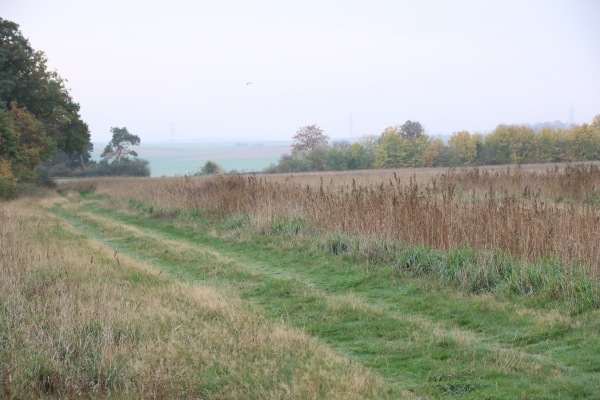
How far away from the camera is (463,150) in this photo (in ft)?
168

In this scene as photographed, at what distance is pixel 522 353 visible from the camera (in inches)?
227

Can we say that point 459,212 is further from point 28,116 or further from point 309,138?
point 309,138

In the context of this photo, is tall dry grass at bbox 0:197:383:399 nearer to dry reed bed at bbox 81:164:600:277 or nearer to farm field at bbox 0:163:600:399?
farm field at bbox 0:163:600:399

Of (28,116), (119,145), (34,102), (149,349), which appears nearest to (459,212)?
(149,349)

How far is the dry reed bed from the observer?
342 inches

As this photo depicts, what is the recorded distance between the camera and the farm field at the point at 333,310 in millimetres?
5172

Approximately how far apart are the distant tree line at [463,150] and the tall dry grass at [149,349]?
42.5 meters

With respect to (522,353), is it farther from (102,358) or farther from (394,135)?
(394,135)

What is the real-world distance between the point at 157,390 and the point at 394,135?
55.7 meters

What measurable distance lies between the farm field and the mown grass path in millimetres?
24

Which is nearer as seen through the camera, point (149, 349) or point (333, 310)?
point (149, 349)

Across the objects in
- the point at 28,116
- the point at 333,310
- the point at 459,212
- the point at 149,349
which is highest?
the point at 28,116

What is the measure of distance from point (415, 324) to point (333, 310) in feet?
3.85

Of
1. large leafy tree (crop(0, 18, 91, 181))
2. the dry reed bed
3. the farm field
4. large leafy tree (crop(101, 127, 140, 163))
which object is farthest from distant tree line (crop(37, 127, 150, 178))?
the farm field
